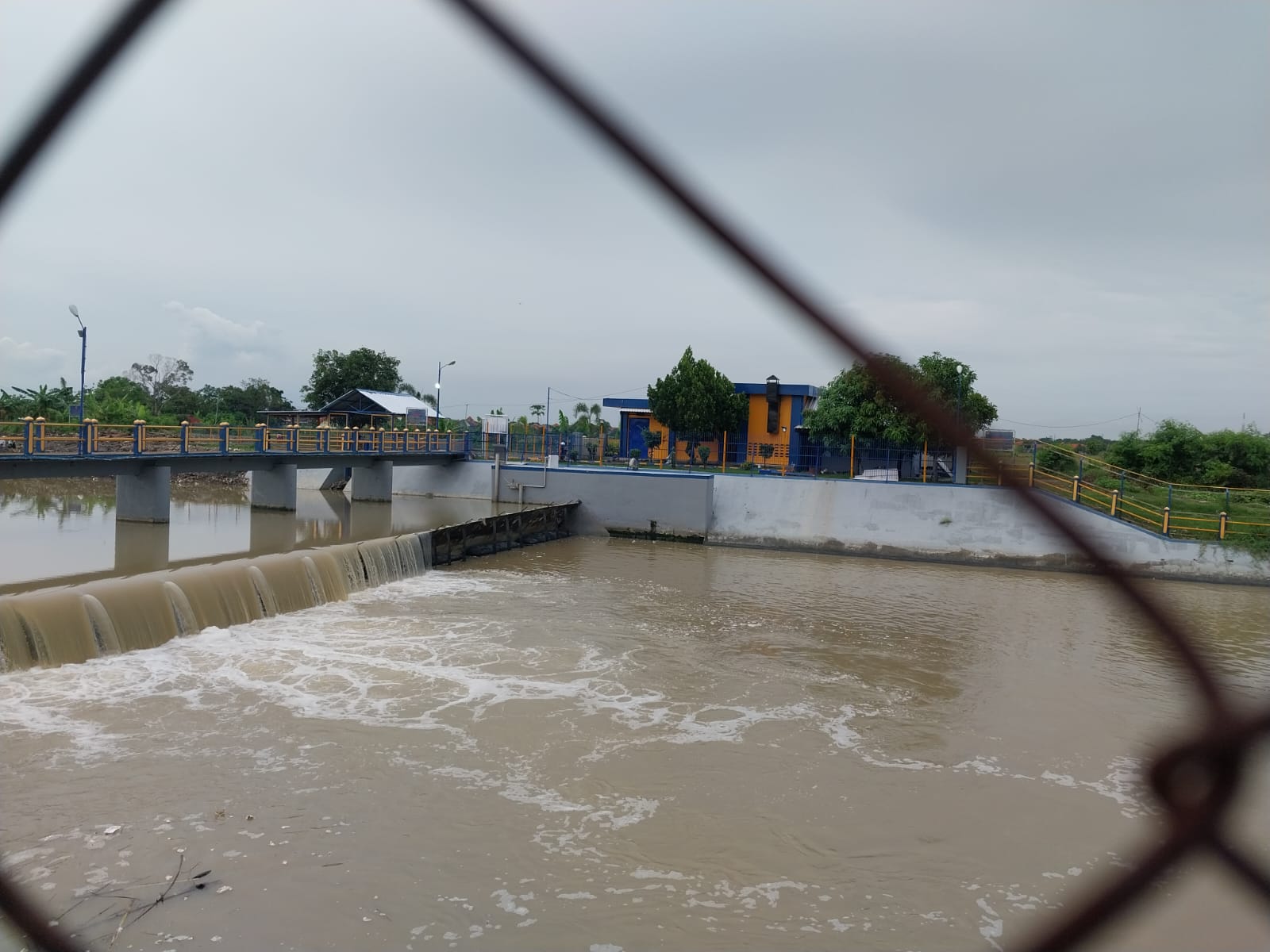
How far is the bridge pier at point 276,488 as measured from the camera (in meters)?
20.7

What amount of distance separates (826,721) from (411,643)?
496 cm

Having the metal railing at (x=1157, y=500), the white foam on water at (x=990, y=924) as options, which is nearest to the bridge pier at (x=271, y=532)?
the metal railing at (x=1157, y=500)

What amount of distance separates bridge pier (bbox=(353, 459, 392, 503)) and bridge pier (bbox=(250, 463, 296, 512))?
2919mm

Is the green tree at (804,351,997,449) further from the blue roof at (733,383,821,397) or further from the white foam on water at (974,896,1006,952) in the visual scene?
the white foam on water at (974,896,1006,952)

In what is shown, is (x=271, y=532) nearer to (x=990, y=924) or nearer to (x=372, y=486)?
(x=372, y=486)

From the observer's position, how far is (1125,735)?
7746mm

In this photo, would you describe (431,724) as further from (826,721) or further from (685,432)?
(685,432)

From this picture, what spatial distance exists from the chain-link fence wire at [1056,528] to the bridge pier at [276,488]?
850 inches

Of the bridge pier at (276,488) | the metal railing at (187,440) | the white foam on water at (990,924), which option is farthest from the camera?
the bridge pier at (276,488)

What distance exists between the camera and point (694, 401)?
27.4m

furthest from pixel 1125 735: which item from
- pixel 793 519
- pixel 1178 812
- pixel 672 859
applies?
pixel 793 519

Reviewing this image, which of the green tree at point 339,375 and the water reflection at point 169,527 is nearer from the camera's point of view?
the water reflection at point 169,527

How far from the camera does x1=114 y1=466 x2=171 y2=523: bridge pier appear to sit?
16.5m

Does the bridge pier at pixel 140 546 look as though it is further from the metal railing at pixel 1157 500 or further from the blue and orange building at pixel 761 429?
the blue and orange building at pixel 761 429
